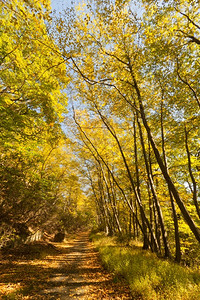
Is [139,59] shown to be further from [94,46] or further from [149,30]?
[94,46]

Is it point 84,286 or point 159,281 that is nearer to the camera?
point 159,281

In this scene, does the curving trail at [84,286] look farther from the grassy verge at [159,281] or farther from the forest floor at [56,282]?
the grassy verge at [159,281]

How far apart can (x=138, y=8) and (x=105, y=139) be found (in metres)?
8.30

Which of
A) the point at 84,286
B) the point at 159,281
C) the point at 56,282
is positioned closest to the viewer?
the point at 159,281

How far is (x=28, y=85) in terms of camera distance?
6289 mm

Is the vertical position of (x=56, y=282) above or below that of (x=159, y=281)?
below

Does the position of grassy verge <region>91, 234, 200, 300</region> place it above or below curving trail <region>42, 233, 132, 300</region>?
above

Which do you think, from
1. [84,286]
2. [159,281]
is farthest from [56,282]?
[159,281]

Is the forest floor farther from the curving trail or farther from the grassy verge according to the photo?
the grassy verge

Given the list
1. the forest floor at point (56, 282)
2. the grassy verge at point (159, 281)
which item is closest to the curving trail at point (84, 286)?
the forest floor at point (56, 282)

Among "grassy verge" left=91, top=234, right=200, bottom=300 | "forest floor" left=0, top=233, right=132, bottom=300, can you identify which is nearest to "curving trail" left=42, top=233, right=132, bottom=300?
"forest floor" left=0, top=233, right=132, bottom=300

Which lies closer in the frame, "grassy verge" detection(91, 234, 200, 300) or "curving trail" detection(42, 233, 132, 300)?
"grassy verge" detection(91, 234, 200, 300)

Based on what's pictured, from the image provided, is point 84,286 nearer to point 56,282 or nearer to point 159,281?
point 56,282

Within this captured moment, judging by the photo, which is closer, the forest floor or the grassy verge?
the grassy verge
